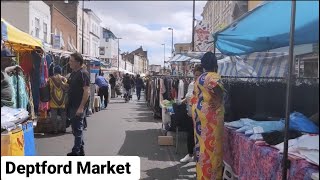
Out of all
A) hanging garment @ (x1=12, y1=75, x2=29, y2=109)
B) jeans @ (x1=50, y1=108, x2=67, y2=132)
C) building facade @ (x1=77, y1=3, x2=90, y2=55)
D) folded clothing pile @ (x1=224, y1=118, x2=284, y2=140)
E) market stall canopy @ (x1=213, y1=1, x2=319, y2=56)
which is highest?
building facade @ (x1=77, y1=3, x2=90, y2=55)

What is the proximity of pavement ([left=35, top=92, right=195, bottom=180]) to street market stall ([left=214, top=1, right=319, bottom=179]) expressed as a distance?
5.25 ft

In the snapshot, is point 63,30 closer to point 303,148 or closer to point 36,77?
point 36,77

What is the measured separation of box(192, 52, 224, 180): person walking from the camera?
5.47 meters

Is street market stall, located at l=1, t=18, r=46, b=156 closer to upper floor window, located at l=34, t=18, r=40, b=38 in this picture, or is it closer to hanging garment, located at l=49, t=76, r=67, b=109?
hanging garment, located at l=49, t=76, r=67, b=109

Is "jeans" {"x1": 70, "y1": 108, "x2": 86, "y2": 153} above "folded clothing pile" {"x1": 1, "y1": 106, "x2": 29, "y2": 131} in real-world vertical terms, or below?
below

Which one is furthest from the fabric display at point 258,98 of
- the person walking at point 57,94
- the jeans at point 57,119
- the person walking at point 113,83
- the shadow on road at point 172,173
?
the person walking at point 113,83

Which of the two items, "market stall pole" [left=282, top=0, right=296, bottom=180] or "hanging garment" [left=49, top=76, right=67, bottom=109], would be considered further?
"hanging garment" [left=49, top=76, right=67, bottom=109]

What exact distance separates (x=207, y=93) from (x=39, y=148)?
4997mm

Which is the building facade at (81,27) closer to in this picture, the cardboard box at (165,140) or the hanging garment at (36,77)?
the hanging garment at (36,77)

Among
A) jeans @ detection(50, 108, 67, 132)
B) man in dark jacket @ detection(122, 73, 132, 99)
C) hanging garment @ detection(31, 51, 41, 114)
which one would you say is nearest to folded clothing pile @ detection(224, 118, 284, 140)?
hanging garment @ detection(31, 51, 41, 114)

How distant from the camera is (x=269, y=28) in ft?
13.6

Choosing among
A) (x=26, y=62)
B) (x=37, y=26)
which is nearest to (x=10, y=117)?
(x=26, y=62)

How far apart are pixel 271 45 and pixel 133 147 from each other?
185 inches

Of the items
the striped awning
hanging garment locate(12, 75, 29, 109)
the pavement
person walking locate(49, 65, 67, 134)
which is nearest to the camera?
hanging garment locate(12, 75, 29, 109)
